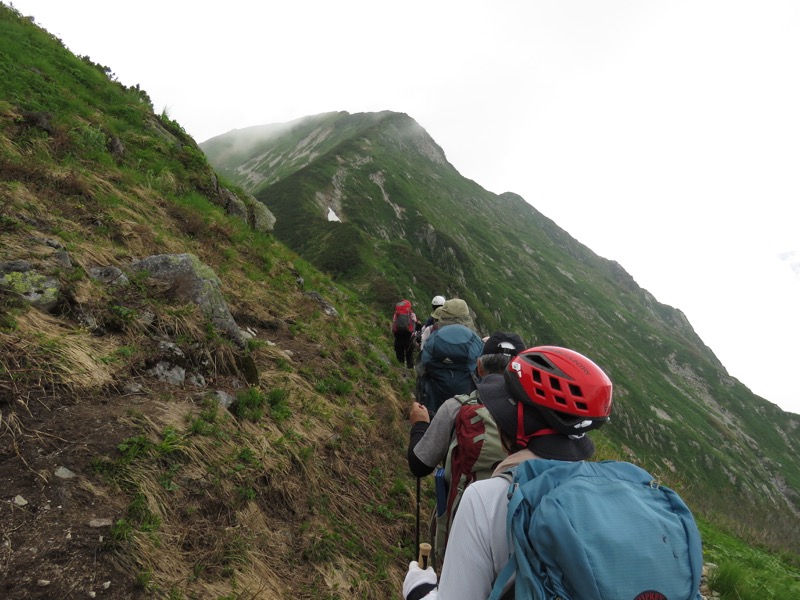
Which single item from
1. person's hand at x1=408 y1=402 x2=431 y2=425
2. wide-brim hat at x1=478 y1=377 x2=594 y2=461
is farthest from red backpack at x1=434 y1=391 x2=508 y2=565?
person's hand at x1=408 y1=402 x2=431 y2=425

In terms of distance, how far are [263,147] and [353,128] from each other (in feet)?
105

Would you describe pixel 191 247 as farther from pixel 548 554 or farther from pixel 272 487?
pixel 548 554

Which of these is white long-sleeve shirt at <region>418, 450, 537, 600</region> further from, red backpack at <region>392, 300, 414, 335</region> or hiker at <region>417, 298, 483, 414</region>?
red backpack at <region>392, 300, 414, 335</region>

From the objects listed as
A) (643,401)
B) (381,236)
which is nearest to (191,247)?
(381,236)

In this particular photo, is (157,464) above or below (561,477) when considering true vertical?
below

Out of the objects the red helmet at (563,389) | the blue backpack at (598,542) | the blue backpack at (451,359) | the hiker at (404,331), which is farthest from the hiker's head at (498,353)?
the hiker at (404,331)

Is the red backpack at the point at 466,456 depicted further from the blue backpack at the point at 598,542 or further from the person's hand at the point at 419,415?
the blue backpack at the point at 598,542

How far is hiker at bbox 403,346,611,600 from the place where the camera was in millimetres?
2080

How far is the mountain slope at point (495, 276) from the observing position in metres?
38.6

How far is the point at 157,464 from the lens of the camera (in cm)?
410

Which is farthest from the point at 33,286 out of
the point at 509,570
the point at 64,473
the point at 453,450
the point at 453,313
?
the point at 509,570

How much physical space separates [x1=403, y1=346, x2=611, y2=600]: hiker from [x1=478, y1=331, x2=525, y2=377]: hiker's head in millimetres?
2128

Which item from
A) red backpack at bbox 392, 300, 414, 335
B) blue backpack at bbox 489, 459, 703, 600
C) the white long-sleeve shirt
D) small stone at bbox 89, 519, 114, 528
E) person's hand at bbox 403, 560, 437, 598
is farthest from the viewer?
red backpack at bbox 392, 300, 414, 335

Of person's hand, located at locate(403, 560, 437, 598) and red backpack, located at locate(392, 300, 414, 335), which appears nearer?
person's hand, located at locate(403, 560, 437, 598)
